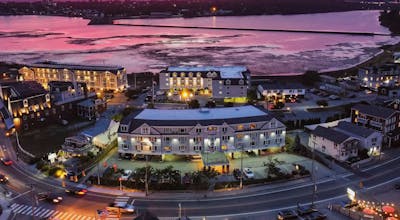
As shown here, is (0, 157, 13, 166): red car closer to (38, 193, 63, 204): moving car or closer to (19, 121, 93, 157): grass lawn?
(19, 121, 93, 157): grass lawn

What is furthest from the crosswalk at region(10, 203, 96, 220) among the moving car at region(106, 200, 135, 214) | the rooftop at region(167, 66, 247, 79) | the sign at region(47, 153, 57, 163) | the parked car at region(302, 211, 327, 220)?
the rooftop at region(167, 66, 247, 79)

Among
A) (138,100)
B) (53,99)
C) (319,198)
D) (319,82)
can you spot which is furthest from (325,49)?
(319,198)

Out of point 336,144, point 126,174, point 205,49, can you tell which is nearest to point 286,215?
point 336,144

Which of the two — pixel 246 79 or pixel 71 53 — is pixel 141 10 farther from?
pixel 246 79

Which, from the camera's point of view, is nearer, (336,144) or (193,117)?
(336,144)

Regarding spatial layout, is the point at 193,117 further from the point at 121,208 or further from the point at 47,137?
the point at 47,137

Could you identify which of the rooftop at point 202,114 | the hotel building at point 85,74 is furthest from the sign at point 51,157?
the hotel building at point 85,74
